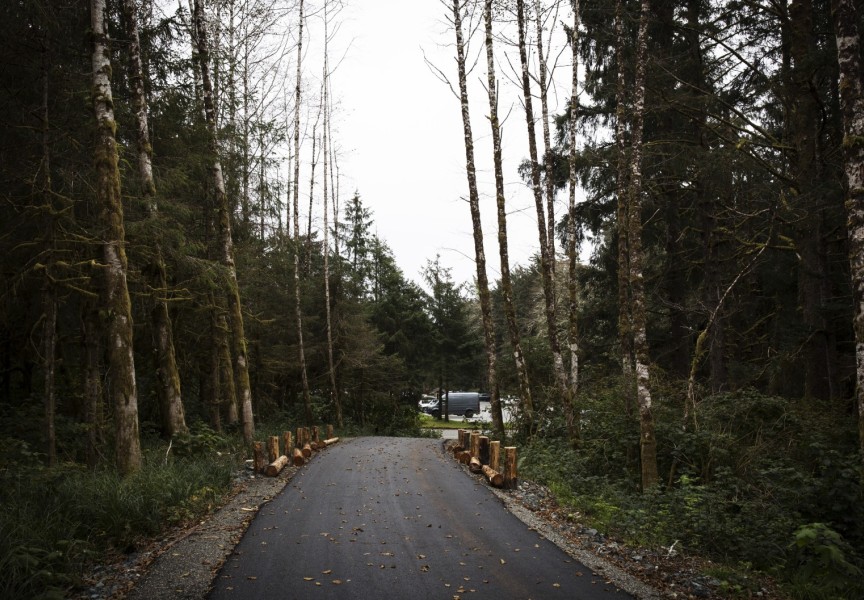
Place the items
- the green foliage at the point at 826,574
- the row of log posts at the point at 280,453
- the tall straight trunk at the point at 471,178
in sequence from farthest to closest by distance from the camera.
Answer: the tall straight trunk at the point at 471,178, the row of log posts at the point at 280,453, the green foliage at the point at 826,574

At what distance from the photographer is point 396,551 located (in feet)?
22.3

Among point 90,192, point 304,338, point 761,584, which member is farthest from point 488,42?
point 304,338

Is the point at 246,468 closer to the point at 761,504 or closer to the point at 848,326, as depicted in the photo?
the point at 761,504

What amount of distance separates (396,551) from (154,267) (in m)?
9.04

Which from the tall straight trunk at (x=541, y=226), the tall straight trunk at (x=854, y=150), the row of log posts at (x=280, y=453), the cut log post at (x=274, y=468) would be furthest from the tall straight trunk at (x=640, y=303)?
the row of log posts at (x=280, y=453)

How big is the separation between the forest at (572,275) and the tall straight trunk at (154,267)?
A: 0.22ft

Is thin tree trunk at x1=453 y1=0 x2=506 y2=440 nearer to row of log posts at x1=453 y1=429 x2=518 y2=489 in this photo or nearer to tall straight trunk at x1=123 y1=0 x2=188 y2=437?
row of log posts at x1=453 y1=429 x2=518 y2=489

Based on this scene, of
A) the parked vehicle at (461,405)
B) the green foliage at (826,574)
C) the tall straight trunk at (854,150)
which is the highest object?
the tall straight trunk at (854,150)

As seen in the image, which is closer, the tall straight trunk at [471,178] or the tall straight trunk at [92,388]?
the tall straight trunk at [92,388]

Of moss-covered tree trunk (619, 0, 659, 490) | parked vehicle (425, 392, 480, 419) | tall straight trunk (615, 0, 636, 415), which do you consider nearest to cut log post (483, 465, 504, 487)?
moss-covered tree trunk (619, 0, 659, 490)

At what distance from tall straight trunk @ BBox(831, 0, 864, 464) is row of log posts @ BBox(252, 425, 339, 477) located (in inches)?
407

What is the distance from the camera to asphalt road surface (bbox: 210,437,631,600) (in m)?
5.58

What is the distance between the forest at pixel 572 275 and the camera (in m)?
7.63

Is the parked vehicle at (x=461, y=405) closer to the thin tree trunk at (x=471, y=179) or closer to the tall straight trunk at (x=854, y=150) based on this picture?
the thin tree trunk at (x=471, y=179)
